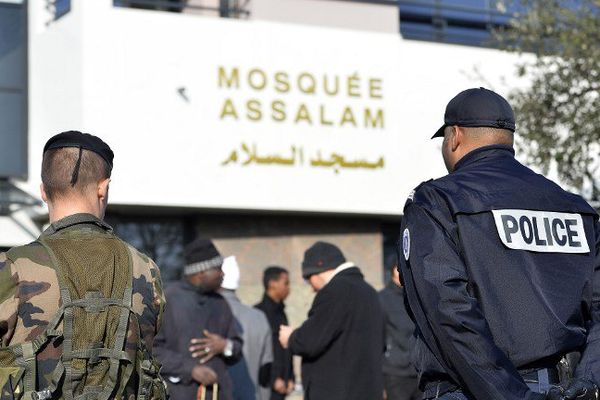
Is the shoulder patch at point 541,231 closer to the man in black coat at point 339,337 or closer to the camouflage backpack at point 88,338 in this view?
the camouflage backpack at point 88,338

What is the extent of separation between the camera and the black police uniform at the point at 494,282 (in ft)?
14.3

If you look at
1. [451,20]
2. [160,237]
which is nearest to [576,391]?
[160,237]

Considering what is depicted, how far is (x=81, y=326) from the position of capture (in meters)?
4.41

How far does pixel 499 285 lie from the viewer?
4508 millimetres

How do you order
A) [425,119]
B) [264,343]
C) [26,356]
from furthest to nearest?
→ 1. [425,119]
2. [264,343]
3. [26,356]

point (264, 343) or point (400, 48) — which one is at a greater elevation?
point (400, 48)

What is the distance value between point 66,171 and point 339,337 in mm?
5137

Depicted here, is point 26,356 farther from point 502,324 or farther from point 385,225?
point 385,225

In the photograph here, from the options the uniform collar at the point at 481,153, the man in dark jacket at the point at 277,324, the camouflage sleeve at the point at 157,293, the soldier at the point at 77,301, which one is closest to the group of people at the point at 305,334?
the man in dark jacket at the point at 277,324

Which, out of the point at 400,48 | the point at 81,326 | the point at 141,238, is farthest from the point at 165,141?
the point at 81,326

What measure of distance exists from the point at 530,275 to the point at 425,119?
1484 cm

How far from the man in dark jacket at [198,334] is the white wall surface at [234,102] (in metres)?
7.73

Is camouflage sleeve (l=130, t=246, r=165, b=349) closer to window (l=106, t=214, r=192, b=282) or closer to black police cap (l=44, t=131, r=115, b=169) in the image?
black police cap (l=44, t=131, r=115, b=169)

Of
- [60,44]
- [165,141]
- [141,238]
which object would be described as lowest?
[141,238]
